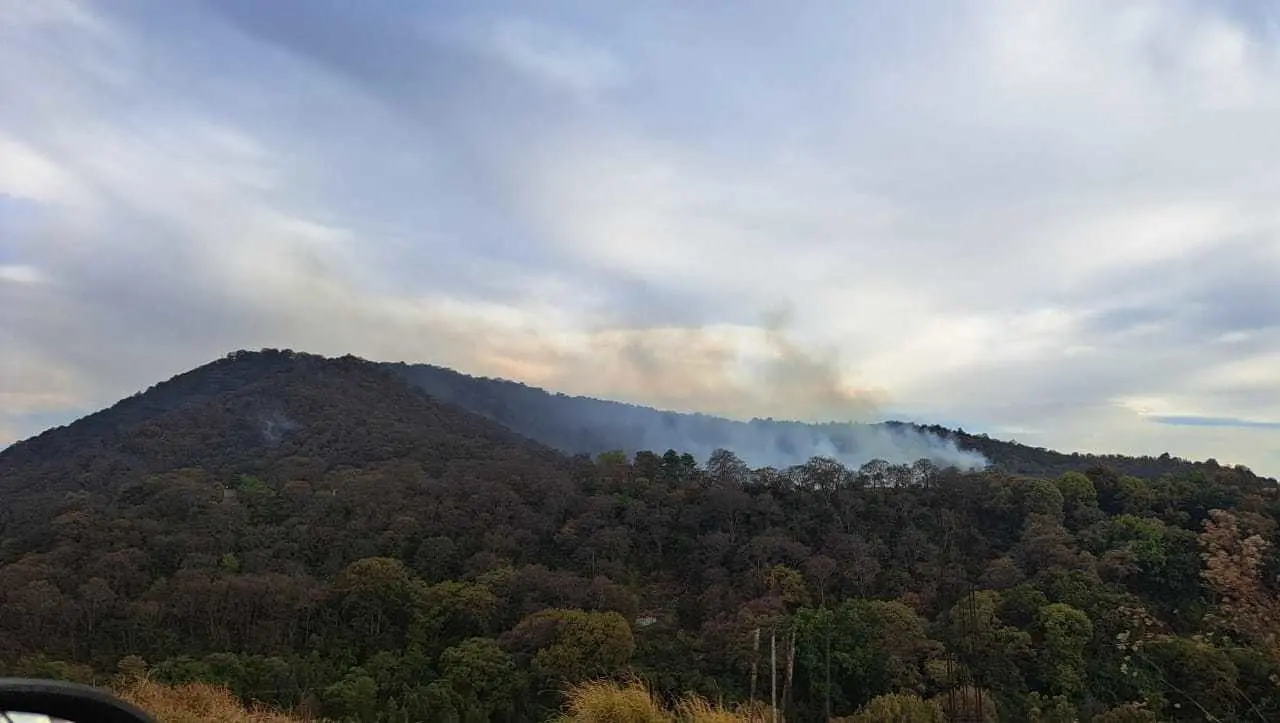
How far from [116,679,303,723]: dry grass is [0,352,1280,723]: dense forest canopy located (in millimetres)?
8731

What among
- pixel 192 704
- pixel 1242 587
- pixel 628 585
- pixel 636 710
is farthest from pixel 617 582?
pixel 1242 587

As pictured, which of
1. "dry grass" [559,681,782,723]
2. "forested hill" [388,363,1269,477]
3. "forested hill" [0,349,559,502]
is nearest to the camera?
"dry grass" [559,681,782,723]

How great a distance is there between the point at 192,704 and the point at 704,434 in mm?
109834

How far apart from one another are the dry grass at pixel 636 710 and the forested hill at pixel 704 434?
2720 inches

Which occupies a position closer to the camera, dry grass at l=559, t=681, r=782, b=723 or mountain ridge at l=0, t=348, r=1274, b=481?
dry grass at l=559, t=681, r=782, b=723

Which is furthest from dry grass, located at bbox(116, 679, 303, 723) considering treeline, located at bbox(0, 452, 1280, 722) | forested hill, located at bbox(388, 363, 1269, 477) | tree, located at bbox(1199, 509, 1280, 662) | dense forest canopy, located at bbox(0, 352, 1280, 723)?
forested hill, located at bbox(388, 363, 1269, 477)

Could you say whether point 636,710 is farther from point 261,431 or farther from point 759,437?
point 759,437

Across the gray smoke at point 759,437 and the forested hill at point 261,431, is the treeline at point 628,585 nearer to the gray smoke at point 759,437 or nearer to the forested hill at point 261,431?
the forested hill at point 261,431

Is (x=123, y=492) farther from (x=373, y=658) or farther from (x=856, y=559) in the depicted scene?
(x=856, y=559)

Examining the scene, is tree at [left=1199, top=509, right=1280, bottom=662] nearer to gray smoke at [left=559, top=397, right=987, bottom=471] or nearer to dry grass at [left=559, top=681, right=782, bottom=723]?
dry grass at [left=559, top=681, right=782, bottom=723]

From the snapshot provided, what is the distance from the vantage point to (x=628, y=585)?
123ft

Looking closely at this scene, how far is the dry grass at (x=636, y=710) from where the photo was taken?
5.54 meters

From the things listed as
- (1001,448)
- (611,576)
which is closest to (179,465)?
(611,576)

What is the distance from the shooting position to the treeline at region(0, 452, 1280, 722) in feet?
74.9
